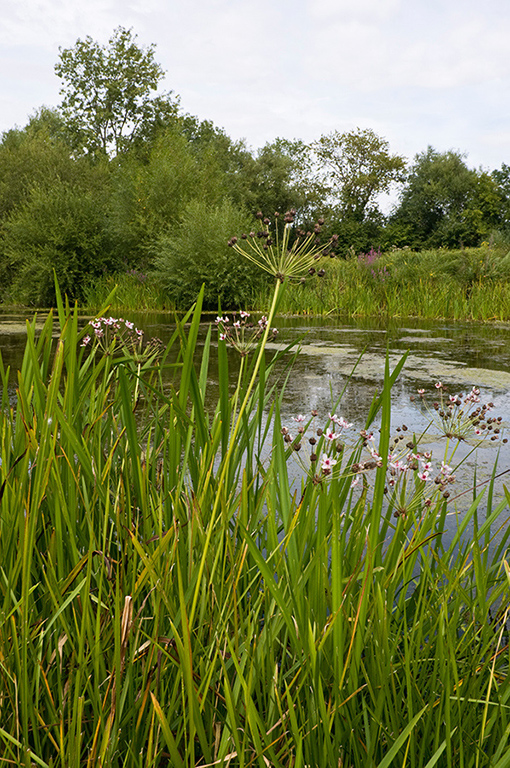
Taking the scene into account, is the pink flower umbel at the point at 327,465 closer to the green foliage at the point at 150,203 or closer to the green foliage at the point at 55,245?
the green foliage at the point at 55,245

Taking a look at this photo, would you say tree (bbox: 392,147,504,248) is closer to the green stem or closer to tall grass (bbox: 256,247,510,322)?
tall grass (bbox: 256,247,510,322)

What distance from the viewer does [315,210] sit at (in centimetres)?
3956

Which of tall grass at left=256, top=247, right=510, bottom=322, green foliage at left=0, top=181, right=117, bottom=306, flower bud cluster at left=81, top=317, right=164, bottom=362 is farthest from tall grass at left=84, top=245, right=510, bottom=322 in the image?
flower bud cluster at left=81, top=317, right=164, bottom=362

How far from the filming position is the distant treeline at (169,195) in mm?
15023

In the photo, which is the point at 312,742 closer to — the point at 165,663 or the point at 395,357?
the point at 165,663

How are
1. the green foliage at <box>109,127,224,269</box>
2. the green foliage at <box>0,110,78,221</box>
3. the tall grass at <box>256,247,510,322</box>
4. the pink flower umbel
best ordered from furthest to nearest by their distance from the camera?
1. the green foliage at <box>0,110,78,221</box>
2. the green foliage at <box>109,127,224,269</box>
3. the tall grass at <box>256,247,510,322</box>
4. the pink flower umbel

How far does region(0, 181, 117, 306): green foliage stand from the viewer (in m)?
17.2

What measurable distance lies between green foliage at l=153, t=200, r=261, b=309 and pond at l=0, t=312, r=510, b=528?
4.80 m

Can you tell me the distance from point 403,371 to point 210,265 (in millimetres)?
9292

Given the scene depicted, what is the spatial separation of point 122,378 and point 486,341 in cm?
691

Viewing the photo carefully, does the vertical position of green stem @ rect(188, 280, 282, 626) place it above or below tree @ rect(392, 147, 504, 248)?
below

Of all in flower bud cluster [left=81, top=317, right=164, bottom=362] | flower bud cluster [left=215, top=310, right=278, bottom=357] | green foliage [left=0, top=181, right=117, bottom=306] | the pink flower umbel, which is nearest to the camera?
the pink flower umbel

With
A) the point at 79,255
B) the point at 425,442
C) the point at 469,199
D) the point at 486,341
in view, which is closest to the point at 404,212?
the point at 469,199

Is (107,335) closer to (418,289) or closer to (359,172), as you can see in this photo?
(418,289)
